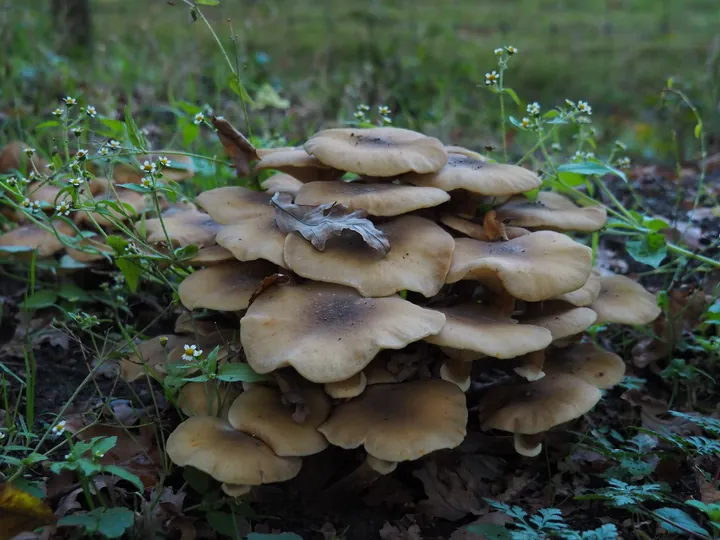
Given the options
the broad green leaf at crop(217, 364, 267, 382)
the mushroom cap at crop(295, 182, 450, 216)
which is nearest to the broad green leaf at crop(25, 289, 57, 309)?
the broad green leaf at crop(217, 364, 267, 382)

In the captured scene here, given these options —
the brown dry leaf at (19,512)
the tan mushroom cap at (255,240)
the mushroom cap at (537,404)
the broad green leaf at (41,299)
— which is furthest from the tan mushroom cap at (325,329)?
the broad green leaf at (41,299)

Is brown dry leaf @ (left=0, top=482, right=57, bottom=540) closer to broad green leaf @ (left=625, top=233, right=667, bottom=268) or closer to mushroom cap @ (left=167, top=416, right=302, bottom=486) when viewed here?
mushroom cap @ (left=167, top=416, right=302, bottom=486)

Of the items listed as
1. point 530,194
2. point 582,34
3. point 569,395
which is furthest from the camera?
point 582,34

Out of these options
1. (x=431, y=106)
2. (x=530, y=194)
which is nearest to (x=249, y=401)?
(x=530, y=194)

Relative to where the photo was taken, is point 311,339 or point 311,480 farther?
point 311,480

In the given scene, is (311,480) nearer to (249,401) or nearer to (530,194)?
(249,401)

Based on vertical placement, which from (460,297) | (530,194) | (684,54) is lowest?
(684,54)

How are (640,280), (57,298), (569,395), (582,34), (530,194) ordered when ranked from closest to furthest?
(569,395) → (530,194) → (57,298) → (640,280) → (582,34)

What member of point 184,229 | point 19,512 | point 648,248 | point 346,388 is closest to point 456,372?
point 346,388
